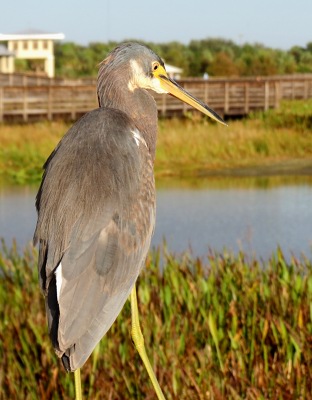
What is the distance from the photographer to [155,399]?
14.5ft

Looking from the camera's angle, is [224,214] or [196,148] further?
[196,148]

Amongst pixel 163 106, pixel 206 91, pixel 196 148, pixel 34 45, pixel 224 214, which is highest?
pixel 34 45

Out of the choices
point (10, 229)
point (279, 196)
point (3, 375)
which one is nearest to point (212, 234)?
point (10, 229)

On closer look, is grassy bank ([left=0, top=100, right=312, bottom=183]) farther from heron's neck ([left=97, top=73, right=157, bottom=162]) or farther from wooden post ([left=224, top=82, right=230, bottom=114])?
heron's neck ([left=97, top=73, right=157, bottom=162])

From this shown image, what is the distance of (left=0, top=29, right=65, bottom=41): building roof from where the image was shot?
76.6m

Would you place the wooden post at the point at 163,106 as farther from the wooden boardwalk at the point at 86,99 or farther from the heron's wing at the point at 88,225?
the heron's wing at the point at 88,225

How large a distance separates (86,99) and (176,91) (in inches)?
1228

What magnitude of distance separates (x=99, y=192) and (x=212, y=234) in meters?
13.1

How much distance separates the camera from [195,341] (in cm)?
571

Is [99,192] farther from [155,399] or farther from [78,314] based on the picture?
[155,399]

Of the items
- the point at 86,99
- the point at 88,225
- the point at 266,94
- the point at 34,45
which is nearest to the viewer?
the point at 88,225

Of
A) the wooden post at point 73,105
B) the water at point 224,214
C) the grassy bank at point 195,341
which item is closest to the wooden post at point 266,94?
the wooden post at point 73,105

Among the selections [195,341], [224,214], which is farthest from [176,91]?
[224,214]

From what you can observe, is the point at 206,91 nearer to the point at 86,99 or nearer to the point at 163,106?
the point at 163,106
